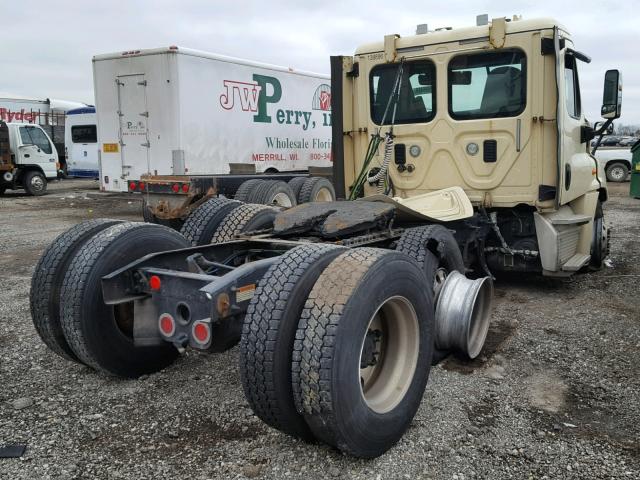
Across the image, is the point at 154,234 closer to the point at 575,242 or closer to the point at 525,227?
the point at 525,227

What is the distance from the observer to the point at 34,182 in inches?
763

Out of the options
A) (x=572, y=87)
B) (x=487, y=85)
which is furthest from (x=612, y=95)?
(x=487, y=85)

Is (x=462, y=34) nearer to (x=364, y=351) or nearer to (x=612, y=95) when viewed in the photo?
(x=612, y=95)

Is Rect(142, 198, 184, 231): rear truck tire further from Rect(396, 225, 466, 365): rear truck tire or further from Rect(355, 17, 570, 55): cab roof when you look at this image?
Rect(396, 225, 466, 365): rear truck tire

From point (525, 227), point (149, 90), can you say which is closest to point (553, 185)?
point (525, 227)

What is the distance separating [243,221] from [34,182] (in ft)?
56.1

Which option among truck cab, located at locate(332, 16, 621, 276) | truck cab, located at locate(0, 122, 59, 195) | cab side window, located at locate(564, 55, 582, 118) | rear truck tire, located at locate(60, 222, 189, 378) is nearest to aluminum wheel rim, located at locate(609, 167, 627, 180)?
truck cab, located at locate(332, 16, 621, 276)

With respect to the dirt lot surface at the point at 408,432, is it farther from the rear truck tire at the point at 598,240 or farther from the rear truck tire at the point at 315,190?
the rear truck tire at the point at 315,190

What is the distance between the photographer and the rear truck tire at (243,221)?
4723 mm

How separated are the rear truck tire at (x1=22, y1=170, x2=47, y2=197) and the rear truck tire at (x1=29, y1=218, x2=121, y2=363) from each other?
17.3m

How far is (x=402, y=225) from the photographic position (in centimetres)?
509

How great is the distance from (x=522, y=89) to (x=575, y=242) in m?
1.78

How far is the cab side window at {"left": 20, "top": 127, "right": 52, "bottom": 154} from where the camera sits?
62.0ft

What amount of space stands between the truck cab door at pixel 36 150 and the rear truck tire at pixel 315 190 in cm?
1150
